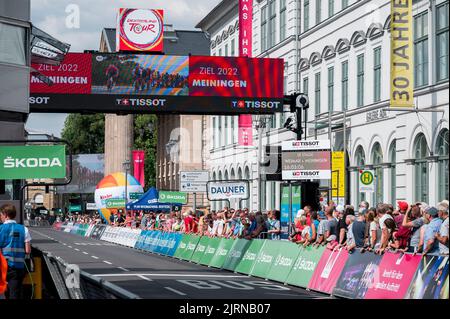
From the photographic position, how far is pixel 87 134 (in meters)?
150

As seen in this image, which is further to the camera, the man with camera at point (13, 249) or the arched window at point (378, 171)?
the arched window at point (378, 171)

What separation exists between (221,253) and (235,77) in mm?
6978

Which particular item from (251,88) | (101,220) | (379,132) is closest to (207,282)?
(251,88)

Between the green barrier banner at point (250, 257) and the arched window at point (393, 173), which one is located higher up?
the arched window at point (393, 173)

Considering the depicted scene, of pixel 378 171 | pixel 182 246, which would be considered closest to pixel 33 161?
pixel 182 246

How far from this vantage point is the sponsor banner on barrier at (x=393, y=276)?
1869cm

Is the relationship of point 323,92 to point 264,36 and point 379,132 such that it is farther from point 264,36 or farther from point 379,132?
point 264,36

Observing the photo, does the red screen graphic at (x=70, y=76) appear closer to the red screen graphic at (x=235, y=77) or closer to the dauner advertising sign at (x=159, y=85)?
the dauner advertising sign at (x=159, y=85)

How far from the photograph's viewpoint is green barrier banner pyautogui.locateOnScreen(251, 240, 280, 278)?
2733 centimetres

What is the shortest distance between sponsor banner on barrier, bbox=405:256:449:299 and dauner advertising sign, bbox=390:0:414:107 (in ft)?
48.0

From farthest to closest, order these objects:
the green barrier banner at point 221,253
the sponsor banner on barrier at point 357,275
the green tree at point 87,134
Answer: the green tree at point 87,134 < the green barrier banner at point 221,253 < the sponsor banner on barrier at point 357,275

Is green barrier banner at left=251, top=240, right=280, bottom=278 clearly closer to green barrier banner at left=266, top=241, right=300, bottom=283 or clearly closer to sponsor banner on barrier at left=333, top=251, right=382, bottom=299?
green barrier banner at left=266, top=241, right=300, bottom=283

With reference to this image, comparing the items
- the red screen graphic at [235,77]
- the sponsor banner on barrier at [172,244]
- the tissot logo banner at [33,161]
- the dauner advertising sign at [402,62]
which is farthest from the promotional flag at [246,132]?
the tissot logo banner at [33,161]

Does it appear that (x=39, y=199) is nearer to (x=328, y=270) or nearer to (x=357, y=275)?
(x=328, y=270)
